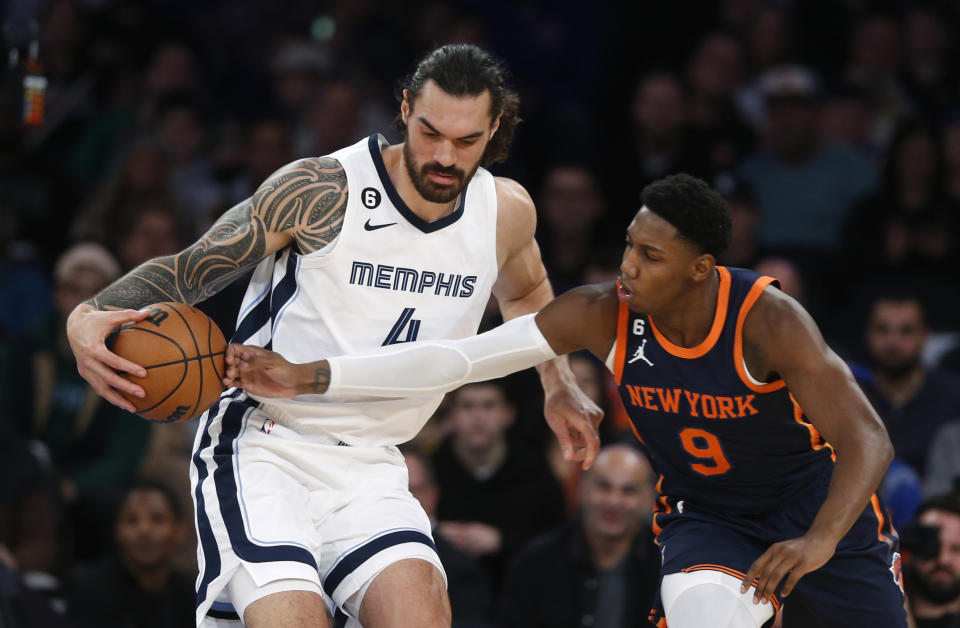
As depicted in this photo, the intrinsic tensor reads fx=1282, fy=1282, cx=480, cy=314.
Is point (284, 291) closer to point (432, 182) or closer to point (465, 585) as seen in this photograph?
point (432, 182)

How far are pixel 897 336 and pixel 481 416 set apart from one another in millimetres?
2404

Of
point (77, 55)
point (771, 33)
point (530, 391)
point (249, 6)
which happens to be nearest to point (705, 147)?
point (771, 33)

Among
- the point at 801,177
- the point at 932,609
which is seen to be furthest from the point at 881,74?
the point at 932,609

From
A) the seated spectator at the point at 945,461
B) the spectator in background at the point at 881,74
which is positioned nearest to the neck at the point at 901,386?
the seated spectator at the point at 945,461

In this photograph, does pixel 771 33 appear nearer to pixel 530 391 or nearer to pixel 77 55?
pixel 530 391

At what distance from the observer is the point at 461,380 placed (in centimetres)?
425

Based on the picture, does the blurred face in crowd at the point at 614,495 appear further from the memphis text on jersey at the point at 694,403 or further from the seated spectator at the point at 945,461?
the memphis text on jersey at the point at 694,403

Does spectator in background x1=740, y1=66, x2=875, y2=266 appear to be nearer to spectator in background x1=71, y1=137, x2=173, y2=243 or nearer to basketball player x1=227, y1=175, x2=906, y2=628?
spectator in background x1=71, y1=137, x2=173, y2=243

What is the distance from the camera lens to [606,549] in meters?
6.35

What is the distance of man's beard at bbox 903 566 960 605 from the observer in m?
5.90

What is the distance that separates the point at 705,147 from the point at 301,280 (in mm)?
5269

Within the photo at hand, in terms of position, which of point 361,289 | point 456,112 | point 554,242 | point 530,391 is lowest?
point 530,391

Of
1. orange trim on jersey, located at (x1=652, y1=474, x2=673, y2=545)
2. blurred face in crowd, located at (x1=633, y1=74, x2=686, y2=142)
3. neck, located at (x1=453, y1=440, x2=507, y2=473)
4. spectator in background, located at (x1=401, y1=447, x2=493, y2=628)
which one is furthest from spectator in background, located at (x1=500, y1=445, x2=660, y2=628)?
blurred face in crowd, located at (x1=633, y1=74, x2=686, y2=142)

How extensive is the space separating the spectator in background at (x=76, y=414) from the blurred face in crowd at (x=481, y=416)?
192 cm
